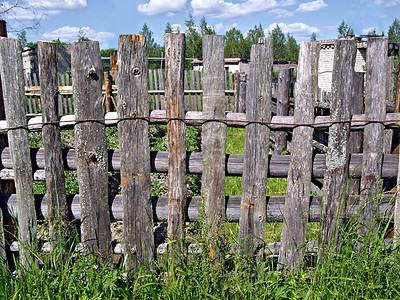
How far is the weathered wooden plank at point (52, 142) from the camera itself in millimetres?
2826

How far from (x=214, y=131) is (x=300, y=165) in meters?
0.71

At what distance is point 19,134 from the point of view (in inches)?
118

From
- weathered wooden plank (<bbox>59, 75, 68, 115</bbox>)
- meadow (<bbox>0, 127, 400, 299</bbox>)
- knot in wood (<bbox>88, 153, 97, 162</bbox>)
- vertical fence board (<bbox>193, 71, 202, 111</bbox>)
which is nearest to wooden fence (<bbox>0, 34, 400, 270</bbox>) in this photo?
knot in wood (<bbox>88, 153, 97, 162</bbox>)

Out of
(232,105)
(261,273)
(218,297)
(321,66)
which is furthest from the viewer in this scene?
(321,66)

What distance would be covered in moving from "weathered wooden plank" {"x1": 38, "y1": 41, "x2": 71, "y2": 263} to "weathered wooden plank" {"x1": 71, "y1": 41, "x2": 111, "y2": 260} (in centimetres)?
14

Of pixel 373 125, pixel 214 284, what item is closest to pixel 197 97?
pixel 373 125

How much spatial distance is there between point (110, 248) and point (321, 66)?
122 ft

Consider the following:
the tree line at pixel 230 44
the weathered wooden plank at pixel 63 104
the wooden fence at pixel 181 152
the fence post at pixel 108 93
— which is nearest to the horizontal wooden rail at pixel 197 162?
the wooden fence at pixel 181 152

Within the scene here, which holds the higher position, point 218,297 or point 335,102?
point 335,102

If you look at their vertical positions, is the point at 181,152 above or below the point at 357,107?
below

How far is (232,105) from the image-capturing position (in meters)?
17.9

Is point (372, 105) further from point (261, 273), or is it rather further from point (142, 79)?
point (142, 79)

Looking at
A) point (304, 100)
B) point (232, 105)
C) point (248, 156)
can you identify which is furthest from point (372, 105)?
point (232, 105)

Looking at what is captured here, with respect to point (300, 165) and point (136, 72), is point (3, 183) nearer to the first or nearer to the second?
point (136, 72)
